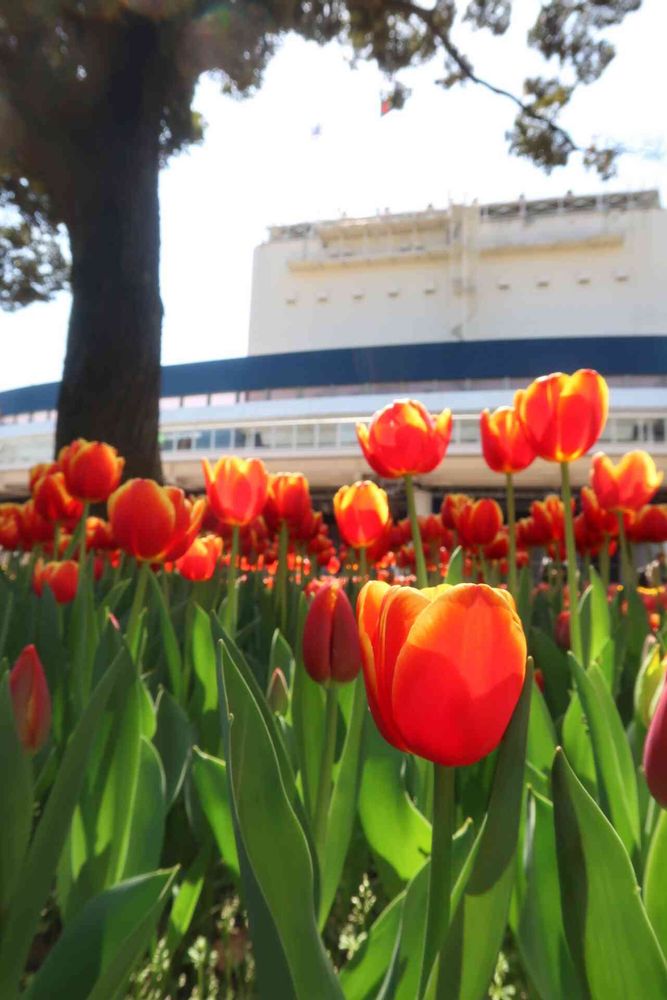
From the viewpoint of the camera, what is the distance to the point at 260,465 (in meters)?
1.24

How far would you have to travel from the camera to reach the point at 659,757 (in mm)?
393

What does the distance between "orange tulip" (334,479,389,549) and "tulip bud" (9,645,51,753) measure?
0.61 m

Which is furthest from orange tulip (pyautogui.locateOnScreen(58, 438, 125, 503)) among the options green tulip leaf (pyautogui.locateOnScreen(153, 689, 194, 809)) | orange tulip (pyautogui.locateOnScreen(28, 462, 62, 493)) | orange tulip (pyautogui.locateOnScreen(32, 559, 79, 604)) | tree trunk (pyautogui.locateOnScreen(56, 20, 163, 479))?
tree trunk (pyautogui.locateOnScreen(56, 20, 163, 479))

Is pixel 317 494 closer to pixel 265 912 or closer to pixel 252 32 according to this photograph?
pixel 252 32

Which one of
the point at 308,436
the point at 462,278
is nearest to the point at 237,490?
the point at 308,436

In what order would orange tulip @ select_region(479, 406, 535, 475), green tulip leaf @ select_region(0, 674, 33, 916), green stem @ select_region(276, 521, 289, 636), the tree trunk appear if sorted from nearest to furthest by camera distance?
green tulip leaf @ select_region(0, 674, 33, 916) < orange tulip @ select_region(479, 406, 535, 475) < green stem @ select_region(276, 521, 289, 636) < the tree trunk

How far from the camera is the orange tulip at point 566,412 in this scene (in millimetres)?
950

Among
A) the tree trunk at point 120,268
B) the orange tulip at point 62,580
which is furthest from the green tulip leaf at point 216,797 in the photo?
the tree trunk at point 120,268

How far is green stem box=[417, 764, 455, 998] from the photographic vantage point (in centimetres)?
36

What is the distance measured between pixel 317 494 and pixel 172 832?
20791 mm

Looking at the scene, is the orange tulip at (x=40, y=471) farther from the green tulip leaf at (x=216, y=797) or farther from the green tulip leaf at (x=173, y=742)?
the green tulip leaf at (x=216, y=797)

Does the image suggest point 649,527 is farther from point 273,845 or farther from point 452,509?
point 273,845

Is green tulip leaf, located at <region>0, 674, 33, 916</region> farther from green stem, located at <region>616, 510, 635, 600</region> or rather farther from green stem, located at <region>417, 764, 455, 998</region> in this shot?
green stem, located at <region>616, 510, 635, 600</region>

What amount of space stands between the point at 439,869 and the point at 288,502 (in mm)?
1278
